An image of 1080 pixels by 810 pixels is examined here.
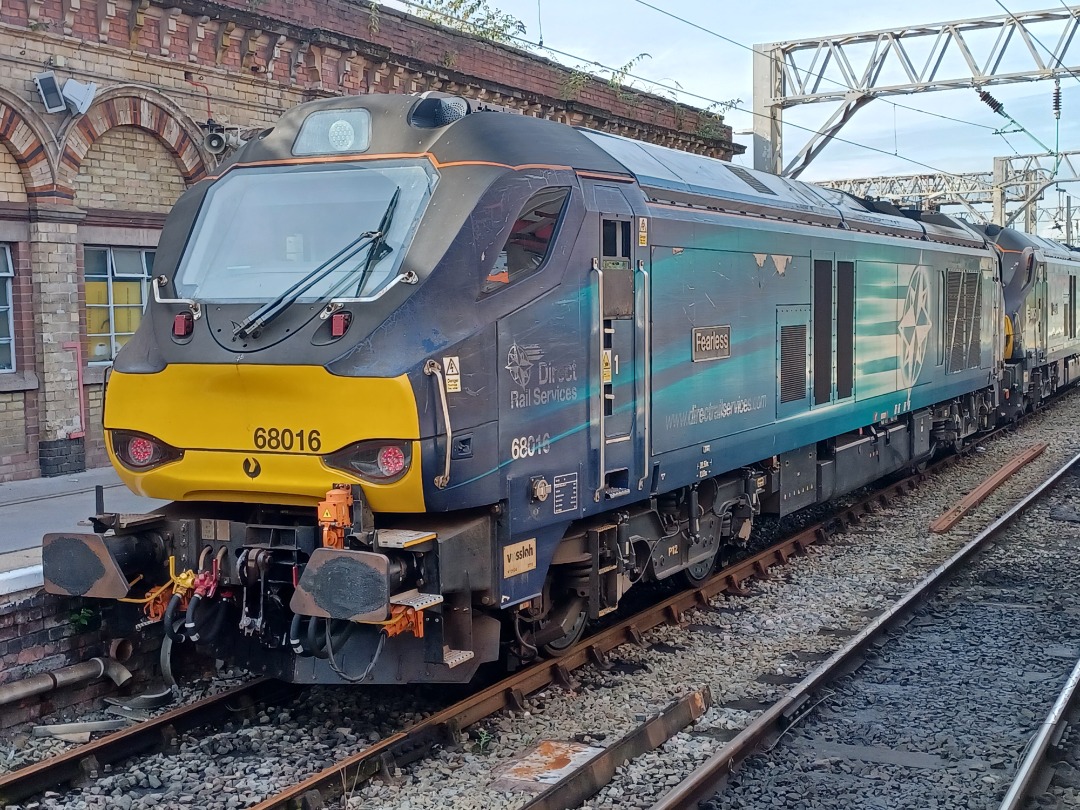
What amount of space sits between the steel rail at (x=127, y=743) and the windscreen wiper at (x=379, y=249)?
2646 millimetres

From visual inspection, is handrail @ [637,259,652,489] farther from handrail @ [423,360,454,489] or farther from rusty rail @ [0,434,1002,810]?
handrail @ [423,360,454,489]

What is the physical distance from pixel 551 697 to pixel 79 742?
2.77m

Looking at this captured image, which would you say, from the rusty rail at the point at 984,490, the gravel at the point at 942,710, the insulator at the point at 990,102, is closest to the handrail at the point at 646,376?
the gravel at the point at 942,710

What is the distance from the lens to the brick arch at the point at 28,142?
38.6 ft

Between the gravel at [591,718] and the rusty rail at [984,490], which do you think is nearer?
the gravel at [591,718]

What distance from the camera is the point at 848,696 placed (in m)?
7.20

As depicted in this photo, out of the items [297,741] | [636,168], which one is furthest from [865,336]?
[297,741]

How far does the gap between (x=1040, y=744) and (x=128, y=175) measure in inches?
450

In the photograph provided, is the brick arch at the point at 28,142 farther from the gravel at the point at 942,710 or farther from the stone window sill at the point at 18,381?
the gravel at the point at 942,710

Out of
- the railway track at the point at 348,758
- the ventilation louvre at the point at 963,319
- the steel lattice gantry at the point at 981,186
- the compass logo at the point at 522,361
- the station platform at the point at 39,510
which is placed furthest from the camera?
the steel lattice gantry at the point at 981,186

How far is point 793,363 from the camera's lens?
9.88 metres

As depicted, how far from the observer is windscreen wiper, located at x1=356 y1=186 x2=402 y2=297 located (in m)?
6.05

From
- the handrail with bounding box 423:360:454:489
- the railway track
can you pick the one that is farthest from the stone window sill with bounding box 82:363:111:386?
the handrail with bounding box 423:360:454:489

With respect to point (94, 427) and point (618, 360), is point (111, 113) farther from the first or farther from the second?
A: point (618, 360)
